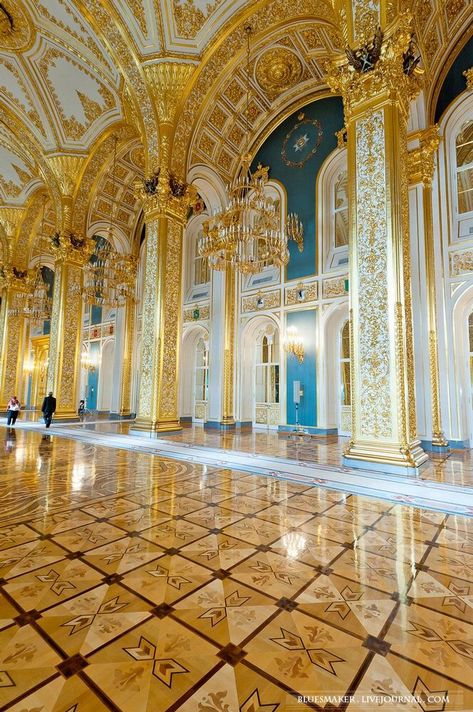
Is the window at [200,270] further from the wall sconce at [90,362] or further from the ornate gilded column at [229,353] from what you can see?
the wall sconce at [90,362]

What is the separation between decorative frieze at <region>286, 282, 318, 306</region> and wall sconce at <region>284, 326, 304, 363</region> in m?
0.83

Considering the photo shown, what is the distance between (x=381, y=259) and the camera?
18.1 feet

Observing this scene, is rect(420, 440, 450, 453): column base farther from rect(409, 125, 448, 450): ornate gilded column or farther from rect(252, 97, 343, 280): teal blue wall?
rect(252, 97, 343, 280): teal blue wall

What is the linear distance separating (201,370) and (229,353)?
2602 mm

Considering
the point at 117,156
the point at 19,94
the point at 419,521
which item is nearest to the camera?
the point at 419,521

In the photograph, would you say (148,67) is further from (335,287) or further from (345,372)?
(345,372)

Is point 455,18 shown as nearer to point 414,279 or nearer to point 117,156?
point 414,279

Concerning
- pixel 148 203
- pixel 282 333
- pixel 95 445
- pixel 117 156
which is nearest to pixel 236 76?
pixel 148 203

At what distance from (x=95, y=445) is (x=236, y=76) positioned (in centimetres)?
Result: 1026

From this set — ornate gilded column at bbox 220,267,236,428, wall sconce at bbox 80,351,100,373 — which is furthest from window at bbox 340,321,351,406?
wall sconce at bbox 80,351,100,373

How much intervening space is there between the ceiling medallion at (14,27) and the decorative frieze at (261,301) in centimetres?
931

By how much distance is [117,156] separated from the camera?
12477 millimetres

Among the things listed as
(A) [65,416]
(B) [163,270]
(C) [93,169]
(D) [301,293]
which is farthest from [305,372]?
(C) [93,169]

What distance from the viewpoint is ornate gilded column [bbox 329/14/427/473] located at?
5230 millimetres
